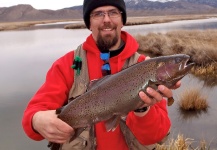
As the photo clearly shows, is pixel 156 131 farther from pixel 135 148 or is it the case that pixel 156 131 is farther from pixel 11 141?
pixel 11 141

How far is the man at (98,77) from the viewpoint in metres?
2.63

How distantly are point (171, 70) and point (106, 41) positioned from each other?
3.02 ft

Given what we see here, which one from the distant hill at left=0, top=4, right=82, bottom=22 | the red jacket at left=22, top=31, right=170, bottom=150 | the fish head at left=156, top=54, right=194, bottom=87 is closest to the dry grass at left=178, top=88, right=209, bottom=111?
the red jacket at left=22, top=31, right=170, bottom=150

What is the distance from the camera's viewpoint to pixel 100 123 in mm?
2992

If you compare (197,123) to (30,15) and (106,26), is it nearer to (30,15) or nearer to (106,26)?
(106,26)

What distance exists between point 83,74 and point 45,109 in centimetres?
53

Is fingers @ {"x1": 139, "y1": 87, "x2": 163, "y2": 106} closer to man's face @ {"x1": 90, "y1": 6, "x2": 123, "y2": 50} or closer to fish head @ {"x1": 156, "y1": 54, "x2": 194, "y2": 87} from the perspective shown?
fish head @ {"x1": 156, "y1": 54, "x2": 194, "y2": 87}

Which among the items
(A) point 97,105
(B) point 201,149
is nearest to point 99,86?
(A) point 97,105

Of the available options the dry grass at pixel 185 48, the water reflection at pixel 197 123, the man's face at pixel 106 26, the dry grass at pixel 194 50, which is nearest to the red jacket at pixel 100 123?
the man's face at pixel 106 26

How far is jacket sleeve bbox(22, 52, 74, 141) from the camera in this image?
2827 millimetres

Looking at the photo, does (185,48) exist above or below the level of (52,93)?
below

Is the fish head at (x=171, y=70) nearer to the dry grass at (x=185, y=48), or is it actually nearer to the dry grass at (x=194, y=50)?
the dry grass at (x=194, y=50)

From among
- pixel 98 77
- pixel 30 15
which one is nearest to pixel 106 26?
pixel 98 77

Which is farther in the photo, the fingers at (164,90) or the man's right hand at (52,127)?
the man's right hand at (52,127)
